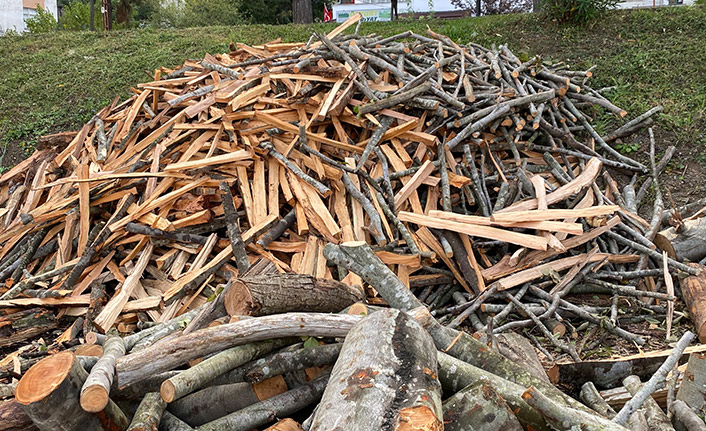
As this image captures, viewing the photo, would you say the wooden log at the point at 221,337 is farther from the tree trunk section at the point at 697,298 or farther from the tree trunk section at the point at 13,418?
the tree trunk section at the point at 697,298

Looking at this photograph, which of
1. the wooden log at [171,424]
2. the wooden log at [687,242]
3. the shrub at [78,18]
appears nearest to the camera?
the wooden log at [171,424]

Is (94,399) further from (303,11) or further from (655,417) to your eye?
(303,11)

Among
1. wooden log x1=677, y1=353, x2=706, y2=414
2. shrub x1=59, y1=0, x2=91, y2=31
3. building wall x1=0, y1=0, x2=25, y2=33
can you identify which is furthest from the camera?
building wall x1=0, y1=0, x2=25, y2=33

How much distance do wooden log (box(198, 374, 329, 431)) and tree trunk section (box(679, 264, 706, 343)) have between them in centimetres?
278

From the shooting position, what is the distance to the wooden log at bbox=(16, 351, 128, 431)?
70.8 inches

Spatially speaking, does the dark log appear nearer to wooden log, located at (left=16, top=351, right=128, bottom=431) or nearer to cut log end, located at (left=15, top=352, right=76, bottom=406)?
wooden log, located at (left=16, top=351, right=128, bottom=431)

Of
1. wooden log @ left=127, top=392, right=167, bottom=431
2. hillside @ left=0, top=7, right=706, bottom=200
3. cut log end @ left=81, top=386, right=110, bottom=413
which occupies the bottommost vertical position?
wooden log @ left=127, top=392, right=167, bottom=431

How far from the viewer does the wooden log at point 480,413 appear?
6.57 ft

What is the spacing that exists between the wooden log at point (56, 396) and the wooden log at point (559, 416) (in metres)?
1.65

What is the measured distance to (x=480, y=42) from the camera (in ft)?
29.3

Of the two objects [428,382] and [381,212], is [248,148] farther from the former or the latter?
[428,382]

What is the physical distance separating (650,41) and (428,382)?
8366 mm

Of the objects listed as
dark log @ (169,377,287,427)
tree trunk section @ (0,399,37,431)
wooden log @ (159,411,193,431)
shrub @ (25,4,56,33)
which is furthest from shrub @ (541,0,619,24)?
shrub @ (25,4,56,33)

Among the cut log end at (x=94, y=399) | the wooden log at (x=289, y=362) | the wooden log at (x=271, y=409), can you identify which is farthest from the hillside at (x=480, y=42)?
the cut log end at (x=94, y=399)
